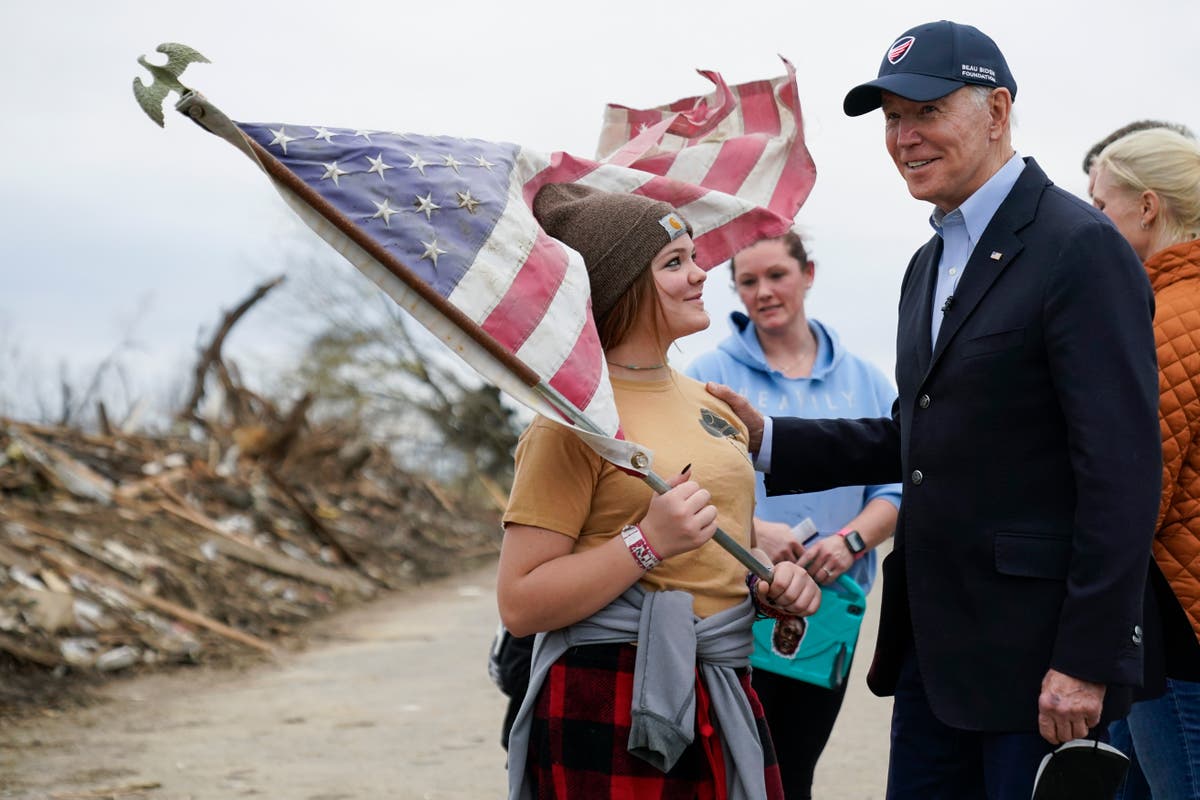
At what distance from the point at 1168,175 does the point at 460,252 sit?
2.03 metres

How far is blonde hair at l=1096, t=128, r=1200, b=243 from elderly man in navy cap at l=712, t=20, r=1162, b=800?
631 millimetres

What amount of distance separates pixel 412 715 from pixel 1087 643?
6.31 m

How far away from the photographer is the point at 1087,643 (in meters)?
2.78

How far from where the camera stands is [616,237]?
3.23 m

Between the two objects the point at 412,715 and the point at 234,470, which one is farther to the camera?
the point at 234,470

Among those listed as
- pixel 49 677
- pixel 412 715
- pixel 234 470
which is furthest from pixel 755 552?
pixel 234 470

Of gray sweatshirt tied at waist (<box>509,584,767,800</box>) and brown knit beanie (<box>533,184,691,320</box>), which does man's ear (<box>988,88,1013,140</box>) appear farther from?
gray sweatshirt tied at waist (<box>509,584,767,800</box>)

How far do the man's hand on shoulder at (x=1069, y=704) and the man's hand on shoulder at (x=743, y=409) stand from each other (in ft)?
4.01

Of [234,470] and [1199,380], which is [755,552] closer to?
[1199,380]

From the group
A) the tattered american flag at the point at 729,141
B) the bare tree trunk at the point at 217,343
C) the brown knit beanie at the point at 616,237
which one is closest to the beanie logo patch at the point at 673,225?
the brown knit beanie at the point at 616,237

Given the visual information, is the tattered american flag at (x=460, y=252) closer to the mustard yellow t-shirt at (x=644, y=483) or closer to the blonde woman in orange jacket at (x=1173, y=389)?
the mustard yellow t-shirt at (x=644, y=483)

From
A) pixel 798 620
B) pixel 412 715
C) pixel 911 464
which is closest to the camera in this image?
pixel 911 464

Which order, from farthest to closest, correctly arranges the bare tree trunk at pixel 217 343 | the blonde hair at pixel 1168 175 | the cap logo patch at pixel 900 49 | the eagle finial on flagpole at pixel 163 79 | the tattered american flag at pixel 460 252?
the bare tree trunk at pixel 217 343 → the blonde hair at pixel 1168 175 → the cap logo patch at pixel 900 49 → the tattered american flag at pixel 460 252 → the eagle finial on flagpole at pixel 163 79

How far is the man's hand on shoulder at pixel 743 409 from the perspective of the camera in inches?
146
